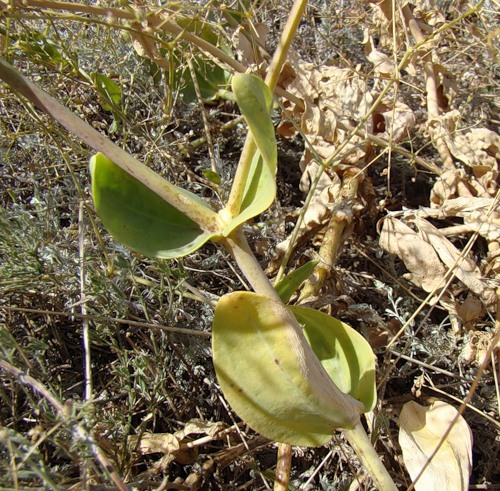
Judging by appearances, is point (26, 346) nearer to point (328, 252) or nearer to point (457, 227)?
point (328, 252)

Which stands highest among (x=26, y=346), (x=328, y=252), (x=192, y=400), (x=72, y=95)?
(x=72, y=95)

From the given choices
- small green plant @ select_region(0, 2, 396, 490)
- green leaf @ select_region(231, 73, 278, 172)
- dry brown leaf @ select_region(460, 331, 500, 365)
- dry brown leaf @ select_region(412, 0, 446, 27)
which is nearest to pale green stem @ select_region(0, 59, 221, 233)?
small green plant @ select_region(0, 2, 396, 490)

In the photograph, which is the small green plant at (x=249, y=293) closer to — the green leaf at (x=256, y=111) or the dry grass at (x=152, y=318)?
the green leaf at (x=256, y=111)

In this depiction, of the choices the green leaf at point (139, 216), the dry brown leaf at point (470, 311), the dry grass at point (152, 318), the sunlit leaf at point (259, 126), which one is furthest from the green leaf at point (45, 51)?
the dry brown leaf at point (470, 311)

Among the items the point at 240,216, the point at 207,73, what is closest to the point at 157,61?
the point at 207,73

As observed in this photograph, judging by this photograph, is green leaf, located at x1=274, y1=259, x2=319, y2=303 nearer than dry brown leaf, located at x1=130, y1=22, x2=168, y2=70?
Yes

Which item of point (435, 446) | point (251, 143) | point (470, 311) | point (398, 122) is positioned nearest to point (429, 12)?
point (398, 122)

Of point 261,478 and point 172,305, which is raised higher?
point 172,305

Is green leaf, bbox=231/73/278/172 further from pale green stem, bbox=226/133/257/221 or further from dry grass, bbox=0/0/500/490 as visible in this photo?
dry grass, bbox=0/0/500/490
